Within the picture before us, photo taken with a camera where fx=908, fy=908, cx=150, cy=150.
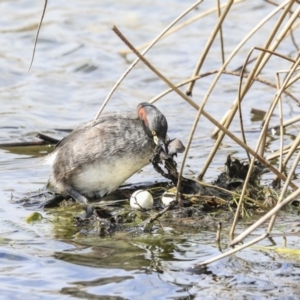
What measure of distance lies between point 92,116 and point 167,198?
13.0 feet

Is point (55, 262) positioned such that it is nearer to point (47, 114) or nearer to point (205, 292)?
point (205, 292)

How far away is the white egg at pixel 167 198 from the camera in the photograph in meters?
7.07

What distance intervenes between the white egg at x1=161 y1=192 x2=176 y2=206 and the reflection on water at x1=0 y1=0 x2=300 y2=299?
0.69 m

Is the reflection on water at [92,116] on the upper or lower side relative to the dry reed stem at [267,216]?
lower

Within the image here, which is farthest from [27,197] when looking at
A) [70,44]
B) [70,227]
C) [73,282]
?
[70,44]

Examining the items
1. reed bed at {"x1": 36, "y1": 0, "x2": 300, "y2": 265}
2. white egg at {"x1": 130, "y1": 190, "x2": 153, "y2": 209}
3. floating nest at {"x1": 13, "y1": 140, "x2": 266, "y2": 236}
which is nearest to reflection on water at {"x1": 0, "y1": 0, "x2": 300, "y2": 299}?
floating nest at {"x1": 13, "y1": 140, "x2": 266, "y2": 236}

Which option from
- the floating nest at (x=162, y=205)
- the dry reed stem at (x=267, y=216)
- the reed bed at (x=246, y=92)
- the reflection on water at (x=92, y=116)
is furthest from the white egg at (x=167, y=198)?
the dry reed stem at (x=267, y=216)

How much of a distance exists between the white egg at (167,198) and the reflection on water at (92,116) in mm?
691

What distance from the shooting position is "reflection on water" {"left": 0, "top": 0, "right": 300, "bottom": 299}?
5305 mm

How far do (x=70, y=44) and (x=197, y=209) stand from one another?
27.8 feet

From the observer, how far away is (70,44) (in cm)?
1483

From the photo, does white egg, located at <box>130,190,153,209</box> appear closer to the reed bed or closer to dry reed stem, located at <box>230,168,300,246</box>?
the reed bed

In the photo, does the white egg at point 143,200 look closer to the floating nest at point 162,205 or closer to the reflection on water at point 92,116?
the floating nest at point 162,205

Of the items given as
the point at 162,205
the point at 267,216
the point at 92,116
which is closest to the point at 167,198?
the point at 162,205
